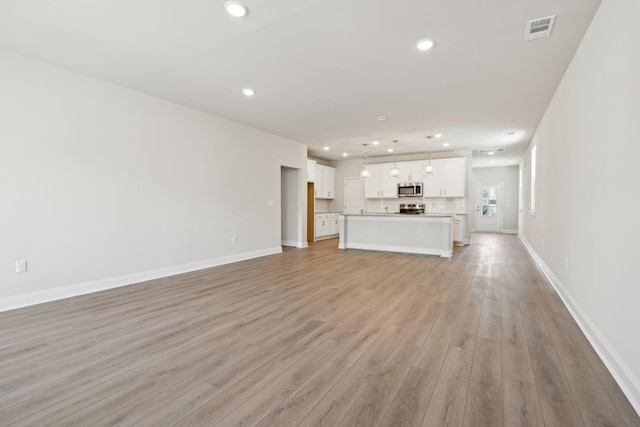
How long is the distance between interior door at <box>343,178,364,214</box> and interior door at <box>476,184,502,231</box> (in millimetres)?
5821

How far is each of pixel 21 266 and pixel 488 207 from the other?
1395cm

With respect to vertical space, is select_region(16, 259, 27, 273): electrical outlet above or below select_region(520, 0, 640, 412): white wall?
below

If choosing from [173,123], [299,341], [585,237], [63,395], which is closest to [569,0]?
[585,237]

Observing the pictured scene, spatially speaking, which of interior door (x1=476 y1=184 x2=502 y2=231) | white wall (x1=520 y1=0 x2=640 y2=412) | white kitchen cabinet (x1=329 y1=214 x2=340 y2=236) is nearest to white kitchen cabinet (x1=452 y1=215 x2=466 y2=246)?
white kitchen cabinet (x1=329 y1=214 x2=340 y2=236)

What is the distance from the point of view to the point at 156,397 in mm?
1739

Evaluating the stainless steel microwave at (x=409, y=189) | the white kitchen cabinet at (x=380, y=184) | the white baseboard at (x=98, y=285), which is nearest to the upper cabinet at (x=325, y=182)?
the white kitchen cabinet at (x=380, y=184)

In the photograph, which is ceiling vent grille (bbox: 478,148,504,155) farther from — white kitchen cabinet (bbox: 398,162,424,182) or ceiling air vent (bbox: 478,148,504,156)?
white kitchen cabinet (bbox: 398,162,424,182)

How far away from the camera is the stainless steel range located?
9.24 m

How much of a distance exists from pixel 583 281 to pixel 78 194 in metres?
5.73

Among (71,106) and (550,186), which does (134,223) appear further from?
(550,186)

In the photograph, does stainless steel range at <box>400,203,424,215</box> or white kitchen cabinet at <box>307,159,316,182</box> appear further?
stainless steel range at <box>400,203,424,215</box>

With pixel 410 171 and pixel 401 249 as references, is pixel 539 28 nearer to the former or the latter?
pixel 401 249

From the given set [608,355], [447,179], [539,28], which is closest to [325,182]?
[447,179]

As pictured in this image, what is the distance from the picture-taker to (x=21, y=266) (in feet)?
10.8
